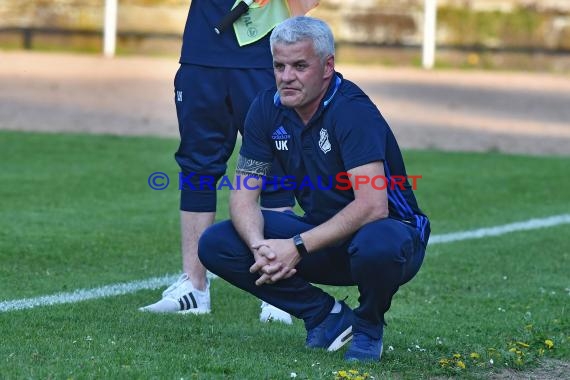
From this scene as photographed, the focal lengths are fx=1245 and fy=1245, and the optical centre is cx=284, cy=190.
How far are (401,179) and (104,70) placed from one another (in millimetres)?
18581

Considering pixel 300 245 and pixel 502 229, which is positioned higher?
pixel 300 245

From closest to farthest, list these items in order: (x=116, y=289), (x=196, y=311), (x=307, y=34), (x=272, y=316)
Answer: (x=307, y=34) < (x=272, y=316) < (x=196, y=311) < (x=116, y=289)

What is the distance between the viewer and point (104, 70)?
75.9 feet

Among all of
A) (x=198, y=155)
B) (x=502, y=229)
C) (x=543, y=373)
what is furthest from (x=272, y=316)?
(x=502, y=229)

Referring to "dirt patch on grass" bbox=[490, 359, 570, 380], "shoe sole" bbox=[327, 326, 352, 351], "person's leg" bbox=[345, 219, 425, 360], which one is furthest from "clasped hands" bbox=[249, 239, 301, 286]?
"dirt patch on grass" bbox=[490, 359, 570, 380]

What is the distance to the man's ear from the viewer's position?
5043 millimetres

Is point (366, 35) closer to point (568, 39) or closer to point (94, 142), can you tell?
point (568, 39)

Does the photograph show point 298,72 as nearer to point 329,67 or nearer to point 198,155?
point 329,67

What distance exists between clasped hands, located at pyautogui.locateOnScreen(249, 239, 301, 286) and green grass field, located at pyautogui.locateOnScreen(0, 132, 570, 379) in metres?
0.34

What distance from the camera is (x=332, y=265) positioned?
5.16 metres

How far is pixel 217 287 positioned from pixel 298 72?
213 cm

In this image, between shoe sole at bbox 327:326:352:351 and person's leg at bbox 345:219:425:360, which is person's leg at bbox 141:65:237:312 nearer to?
shoe sole at bbox 327:326:352:351

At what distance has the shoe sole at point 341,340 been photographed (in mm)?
5219

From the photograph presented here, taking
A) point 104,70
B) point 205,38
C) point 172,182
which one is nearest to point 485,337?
point 205,38
